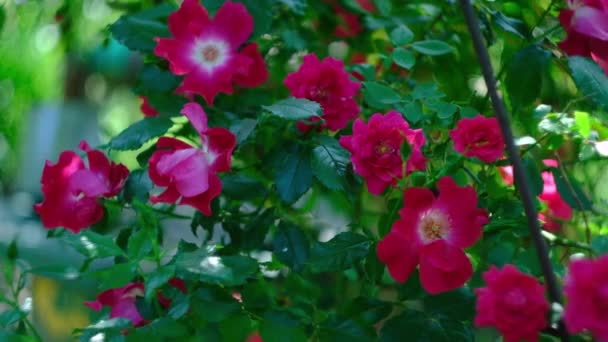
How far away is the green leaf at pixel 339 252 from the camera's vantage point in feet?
2.13

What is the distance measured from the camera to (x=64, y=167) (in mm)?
765

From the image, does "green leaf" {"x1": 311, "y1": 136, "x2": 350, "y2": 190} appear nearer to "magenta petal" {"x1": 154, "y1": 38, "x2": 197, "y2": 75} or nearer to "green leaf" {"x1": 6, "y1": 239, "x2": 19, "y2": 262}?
"magenta petal" {"x1": 154, "y1": 38, "x2": 197, "y2": 75}

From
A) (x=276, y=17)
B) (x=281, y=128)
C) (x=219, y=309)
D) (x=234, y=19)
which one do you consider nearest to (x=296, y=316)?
(x=219, y=309)

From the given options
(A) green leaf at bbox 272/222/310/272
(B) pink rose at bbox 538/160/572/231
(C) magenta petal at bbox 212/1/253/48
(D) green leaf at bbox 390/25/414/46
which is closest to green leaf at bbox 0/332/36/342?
(A) green leaf at bbox 272/222/310/272

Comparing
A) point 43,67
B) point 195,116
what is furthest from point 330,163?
point 43,67

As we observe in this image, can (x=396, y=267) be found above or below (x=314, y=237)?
above

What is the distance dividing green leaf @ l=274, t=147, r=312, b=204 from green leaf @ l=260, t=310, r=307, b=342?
11 cm

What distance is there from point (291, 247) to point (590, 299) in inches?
14.5

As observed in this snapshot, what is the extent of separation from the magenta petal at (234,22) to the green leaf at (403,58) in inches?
5.8

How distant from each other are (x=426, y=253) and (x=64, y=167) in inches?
14.4

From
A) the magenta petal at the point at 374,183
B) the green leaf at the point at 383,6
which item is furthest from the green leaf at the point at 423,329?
the green leaf at the point at 383,6

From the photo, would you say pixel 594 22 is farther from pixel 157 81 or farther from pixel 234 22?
pixel 157 81

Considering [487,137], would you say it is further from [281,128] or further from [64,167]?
[64,167]

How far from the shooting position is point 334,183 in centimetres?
69
